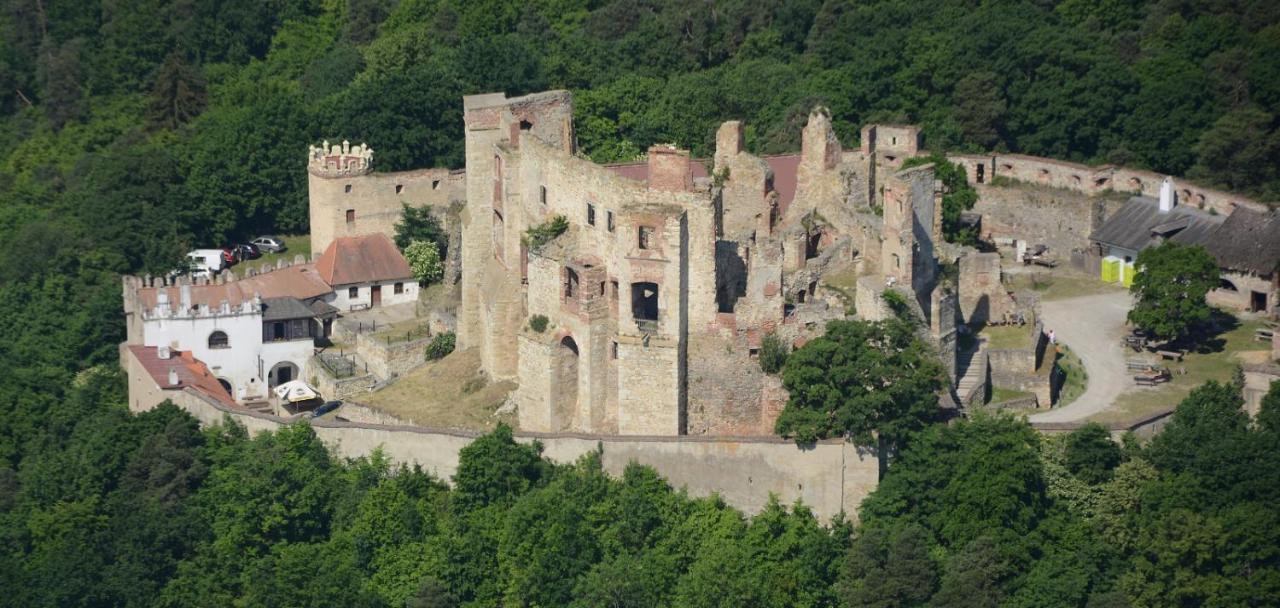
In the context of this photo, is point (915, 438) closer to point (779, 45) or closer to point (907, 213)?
point (907, 213)

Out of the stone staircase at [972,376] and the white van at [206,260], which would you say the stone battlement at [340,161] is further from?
the stone staircase at [972,376]

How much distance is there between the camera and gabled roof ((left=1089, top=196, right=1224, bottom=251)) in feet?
265

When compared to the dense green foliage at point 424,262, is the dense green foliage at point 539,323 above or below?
below

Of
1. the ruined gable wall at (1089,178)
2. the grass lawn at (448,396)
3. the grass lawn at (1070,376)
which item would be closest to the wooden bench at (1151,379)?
the grass lawn at (1070,376)

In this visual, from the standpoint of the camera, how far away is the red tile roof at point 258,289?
81.9m

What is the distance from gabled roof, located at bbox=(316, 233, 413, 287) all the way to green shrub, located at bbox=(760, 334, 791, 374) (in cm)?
2145

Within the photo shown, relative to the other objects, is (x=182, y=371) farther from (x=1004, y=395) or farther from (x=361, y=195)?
(x=1004, y=395)

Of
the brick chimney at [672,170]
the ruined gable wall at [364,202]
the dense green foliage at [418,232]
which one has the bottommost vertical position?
the dense green foliage at [418,232]

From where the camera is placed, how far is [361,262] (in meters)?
86.6

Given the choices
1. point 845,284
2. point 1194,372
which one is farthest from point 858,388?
point 1194,372

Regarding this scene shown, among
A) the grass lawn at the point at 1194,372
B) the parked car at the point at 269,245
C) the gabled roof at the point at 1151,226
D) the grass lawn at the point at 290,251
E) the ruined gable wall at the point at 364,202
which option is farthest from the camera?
the parked car at the point at 269,245

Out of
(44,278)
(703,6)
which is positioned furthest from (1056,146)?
(44,278)

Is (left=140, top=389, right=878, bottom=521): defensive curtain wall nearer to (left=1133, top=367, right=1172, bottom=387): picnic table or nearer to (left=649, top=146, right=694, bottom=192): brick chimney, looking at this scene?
(left=649, top=146, right=694, bottom=192): brick chimney

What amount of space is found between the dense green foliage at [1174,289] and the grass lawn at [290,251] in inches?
1186
